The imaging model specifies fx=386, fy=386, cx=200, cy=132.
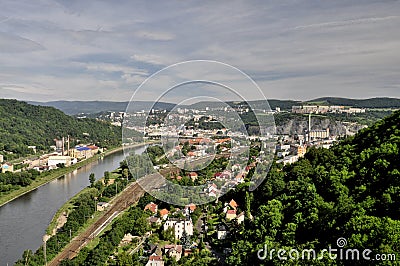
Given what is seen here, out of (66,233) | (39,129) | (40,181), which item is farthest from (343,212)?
(39,129)

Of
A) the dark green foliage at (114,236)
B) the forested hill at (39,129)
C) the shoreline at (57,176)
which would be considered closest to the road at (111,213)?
the dark green foliage at (114,236)

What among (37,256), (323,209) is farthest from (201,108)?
(37,256)

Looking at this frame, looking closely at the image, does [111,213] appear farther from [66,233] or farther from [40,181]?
[40,181]

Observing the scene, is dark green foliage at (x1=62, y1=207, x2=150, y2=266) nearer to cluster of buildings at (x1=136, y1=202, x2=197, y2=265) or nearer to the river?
cluster of buildings at (x1=136, y1=202, x2=197, y2=265)

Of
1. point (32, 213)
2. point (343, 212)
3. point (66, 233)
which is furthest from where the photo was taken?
point (32, 213)

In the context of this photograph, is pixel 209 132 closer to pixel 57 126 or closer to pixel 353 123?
pixel 353 123

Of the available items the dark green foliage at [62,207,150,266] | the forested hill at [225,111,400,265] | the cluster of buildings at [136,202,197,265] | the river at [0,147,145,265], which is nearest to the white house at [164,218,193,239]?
the cluster of buildings at [136,202,197,265]
